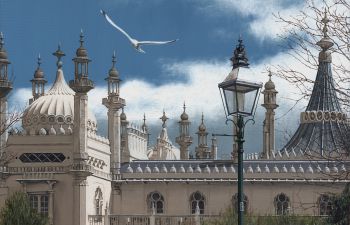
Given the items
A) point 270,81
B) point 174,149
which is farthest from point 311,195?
point 174,149

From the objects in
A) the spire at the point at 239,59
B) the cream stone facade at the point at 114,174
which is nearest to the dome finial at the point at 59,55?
the cream stone facade at the point at 114,174

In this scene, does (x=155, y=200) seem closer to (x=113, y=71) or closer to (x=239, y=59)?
(x=113, y=71)

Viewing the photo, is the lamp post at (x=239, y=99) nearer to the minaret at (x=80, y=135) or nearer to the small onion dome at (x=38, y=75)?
the minaret at (x=80, y=135)

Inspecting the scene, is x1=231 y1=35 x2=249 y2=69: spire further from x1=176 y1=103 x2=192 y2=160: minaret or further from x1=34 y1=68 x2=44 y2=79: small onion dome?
x1=176 y1=103 x2=192 y2=160: minaret

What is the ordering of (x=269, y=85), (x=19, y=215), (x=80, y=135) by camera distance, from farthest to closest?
(x=269, y=85), (x=80, y=135), (x=19, y=215)

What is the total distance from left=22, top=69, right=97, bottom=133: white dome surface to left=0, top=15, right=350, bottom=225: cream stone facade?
0.06 metres

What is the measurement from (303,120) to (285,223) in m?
18.1

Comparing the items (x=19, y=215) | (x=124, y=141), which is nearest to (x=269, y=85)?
(x=124, y=141)

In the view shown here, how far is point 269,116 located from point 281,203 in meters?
10.1

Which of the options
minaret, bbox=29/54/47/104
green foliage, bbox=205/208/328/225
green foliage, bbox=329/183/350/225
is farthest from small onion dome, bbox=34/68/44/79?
green foliage, bbox=329/183/350/225

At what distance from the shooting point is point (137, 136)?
8181 cm

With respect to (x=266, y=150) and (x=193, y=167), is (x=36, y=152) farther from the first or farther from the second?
(x=266, y=150)

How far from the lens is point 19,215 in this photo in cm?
4894

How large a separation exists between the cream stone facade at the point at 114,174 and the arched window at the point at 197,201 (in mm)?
65
